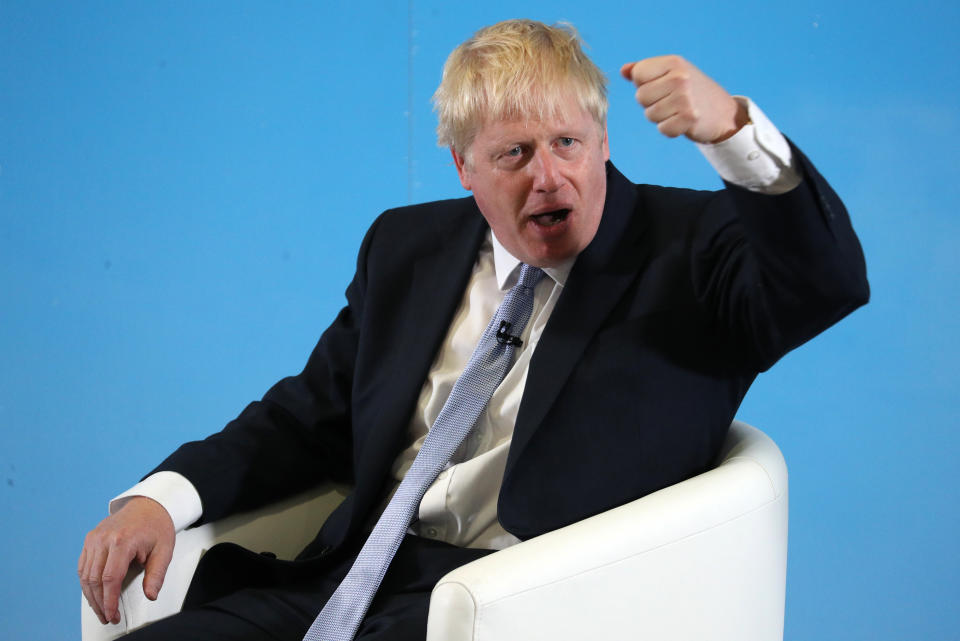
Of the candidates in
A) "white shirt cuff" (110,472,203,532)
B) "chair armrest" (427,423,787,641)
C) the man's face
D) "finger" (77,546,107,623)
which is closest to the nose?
the man's face

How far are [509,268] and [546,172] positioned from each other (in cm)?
20

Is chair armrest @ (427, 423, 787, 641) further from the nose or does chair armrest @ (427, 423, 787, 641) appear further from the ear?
the ear

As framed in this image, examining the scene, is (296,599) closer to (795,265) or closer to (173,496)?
(173,496)

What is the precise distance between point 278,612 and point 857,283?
93 cm

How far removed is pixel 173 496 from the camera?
1616 mm

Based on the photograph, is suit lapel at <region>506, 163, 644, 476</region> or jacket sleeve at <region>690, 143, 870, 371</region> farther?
suit lapel at <region>506, 163, 644, 476</region>

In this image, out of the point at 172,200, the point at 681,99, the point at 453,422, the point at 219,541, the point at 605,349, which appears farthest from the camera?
the point at 172,200

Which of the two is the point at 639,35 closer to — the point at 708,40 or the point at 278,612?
the point at 708,40

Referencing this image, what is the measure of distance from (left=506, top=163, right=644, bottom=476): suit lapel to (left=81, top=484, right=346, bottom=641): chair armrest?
0.51 m

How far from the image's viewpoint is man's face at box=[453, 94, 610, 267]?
4.90 feet

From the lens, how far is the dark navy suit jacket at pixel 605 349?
128 centimetres

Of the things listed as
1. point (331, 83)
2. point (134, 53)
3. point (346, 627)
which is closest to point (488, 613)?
point (346, 627)

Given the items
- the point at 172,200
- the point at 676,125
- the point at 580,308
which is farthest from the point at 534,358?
the point at 172,200

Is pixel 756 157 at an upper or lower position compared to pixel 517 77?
lower
